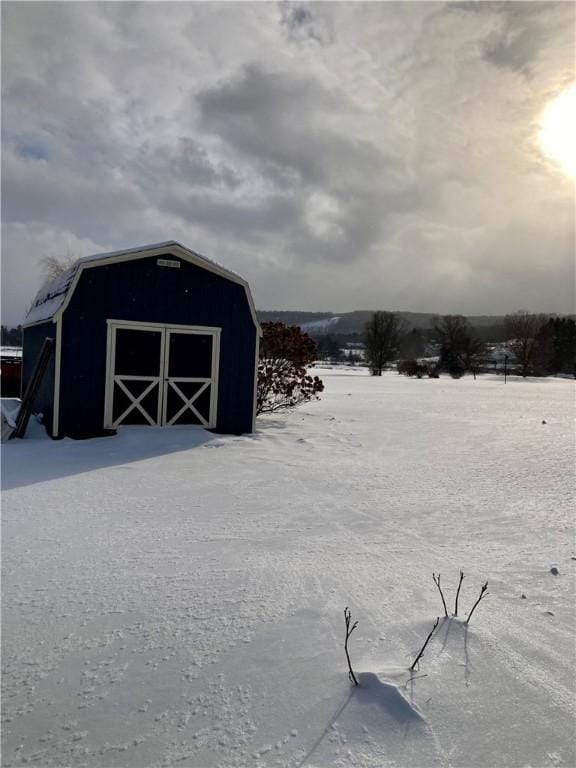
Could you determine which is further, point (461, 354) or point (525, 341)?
point (461, 354)

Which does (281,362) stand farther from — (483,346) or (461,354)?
(483,346)

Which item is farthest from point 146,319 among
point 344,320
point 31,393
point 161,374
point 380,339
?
point 344,320

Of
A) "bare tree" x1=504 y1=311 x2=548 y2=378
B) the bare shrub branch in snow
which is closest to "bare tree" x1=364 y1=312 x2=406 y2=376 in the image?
"bare tree" x1=504 y1=311 x2=548 y2=378

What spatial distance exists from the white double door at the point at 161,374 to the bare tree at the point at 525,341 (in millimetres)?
40314

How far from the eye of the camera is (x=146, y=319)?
8867 millimetres

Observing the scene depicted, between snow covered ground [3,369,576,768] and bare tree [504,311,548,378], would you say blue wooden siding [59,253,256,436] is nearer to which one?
snow covered ground [3,369,576,768]

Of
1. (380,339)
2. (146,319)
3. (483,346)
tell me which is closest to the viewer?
(146,319)

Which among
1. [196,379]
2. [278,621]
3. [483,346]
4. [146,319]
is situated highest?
[483,346]

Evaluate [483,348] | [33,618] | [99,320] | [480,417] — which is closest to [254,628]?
[33,618]

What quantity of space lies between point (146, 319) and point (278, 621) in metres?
7.11

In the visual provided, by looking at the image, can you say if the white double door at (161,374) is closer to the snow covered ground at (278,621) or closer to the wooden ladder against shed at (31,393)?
the wooden ladder against shed at (31,393)

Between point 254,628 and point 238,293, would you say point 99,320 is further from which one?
point 254,628

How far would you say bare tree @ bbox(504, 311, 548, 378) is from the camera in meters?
45.4

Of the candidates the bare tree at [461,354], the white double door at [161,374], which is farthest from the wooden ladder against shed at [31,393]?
the bare tree at [461,354]
